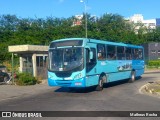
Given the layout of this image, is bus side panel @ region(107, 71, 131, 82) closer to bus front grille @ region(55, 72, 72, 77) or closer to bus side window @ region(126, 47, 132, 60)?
bus side window @ region(126, 47, 132, 60)

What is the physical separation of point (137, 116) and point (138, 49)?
18.2 m

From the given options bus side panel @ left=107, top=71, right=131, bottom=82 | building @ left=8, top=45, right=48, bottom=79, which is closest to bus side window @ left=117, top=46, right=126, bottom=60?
bus side panel @ left=107, top=71, right=131, bottom=82

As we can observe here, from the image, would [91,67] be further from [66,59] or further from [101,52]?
[101,52]

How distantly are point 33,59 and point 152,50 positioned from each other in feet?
162

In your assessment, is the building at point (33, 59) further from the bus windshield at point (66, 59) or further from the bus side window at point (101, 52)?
the bus windshield at point (66, 59)

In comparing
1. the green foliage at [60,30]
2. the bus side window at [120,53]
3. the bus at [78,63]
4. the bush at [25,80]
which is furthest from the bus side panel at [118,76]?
the green foliage at [60,30]

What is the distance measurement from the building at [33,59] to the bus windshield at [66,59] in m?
11.8

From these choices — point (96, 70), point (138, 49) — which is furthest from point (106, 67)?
point (138, 49)

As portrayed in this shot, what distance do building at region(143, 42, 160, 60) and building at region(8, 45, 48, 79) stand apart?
4602cm

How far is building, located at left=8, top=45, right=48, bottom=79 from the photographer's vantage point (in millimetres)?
31609

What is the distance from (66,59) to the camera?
19141 millimetres

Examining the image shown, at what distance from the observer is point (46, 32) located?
3105 inches

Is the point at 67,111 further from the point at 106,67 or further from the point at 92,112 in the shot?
the point at 106,67

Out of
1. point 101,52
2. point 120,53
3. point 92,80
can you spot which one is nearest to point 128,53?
point 120,53
